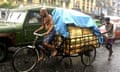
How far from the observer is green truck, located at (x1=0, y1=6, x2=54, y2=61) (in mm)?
10508

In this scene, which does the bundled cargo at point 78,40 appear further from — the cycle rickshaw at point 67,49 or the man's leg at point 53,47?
the man's leg at point 53,47

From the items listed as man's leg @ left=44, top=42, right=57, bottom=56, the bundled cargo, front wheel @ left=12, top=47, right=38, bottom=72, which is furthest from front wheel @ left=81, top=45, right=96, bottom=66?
front wheel @ left=12, top=47, right=38, bottom=72

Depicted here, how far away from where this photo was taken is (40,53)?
914 centimetres

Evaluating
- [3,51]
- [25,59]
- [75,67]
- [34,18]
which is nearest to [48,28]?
[25,59]

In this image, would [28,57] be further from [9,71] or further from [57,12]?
[57,12]

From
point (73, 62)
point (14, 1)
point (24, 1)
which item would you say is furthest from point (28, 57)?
point (24, 1)

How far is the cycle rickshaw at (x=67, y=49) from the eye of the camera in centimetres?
874

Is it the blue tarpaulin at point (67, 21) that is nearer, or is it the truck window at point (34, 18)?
the blue tarpaulin at point (67, 21)

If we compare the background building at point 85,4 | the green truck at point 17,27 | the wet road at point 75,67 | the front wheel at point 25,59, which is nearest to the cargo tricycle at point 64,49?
the front wheel at point 25,59

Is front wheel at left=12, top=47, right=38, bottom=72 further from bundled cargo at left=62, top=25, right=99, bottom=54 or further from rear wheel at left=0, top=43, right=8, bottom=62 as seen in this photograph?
rear wheel at left=0, top=43, right=8, bottom=62

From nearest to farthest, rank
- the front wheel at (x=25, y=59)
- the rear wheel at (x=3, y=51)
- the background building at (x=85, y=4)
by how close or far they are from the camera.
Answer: the front wheel at (x=25, y=59)
the rear wheel at (x=3, y=51)
the background building at (x=85, y=4)

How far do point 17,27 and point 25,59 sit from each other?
2.23m

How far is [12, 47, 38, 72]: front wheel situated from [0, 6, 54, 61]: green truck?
5.98ft

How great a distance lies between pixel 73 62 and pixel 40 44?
91.1 inches
